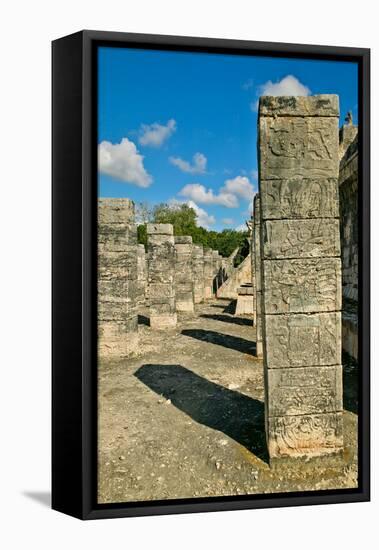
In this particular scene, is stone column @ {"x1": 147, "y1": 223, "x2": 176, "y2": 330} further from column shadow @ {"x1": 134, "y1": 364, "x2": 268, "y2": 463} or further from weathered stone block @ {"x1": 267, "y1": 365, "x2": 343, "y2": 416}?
weathered stone block @ {"x1": 267, "y1": 365, "x2": 343, "y2": 416}

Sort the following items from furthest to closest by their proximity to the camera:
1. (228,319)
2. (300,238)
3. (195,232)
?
1. (195,232)
2. (228,319)
3. (300,238)

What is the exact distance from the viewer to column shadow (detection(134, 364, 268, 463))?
5016 mm

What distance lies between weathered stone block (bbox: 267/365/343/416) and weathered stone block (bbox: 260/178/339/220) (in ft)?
4.50

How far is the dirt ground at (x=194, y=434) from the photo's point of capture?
4211 mm

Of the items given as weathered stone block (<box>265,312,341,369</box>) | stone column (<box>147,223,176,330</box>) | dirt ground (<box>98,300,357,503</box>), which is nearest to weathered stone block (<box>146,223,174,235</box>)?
stone column (<box>147,223,176,330</box>)

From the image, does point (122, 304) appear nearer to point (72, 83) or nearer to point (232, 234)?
point (72, 83)

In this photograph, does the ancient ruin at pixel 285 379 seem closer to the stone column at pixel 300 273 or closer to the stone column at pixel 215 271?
the stone column at pixel 300 273

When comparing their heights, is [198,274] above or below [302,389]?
above

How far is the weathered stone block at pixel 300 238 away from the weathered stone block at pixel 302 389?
3.36 feet

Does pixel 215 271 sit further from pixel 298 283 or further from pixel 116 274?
pixel 298 283

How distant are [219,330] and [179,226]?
1020 inches

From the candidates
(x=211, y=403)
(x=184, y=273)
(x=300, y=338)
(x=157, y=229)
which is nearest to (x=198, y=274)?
(x=184, y=273)

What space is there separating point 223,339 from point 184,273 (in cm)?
449

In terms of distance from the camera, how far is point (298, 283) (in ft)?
14.0
